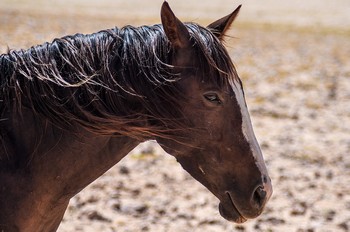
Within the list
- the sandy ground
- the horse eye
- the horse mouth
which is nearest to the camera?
the horse eye

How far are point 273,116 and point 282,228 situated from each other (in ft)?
14.9

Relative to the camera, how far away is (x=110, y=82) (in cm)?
256

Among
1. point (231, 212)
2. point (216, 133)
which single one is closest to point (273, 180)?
point (231, 212)

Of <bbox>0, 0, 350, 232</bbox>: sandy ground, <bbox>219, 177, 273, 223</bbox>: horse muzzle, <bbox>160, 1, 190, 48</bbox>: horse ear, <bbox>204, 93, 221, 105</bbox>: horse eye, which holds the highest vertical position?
<bbox>160, 1, 190, 48</bbox>: horse ear

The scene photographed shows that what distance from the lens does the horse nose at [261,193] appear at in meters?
2.67

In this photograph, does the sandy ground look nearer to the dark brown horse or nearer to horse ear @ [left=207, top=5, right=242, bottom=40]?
horse ear @ [left=207, top=5, right=242, bottom=40]

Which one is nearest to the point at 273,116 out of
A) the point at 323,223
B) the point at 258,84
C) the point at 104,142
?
the point at 258,84

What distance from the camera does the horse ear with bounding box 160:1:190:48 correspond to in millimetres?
2499

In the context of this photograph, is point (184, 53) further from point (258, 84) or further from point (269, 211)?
point (258, 84)

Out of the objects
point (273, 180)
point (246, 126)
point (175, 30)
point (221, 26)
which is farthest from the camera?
point (273, 180)

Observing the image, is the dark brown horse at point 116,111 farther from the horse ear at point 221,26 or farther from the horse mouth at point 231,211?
the horse ear at point 221,26

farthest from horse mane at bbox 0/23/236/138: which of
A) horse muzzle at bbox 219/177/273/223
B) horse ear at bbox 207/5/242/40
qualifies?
horse muzzle at bbox 219/177/273/223

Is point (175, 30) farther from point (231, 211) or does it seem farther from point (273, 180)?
point (273, 180)

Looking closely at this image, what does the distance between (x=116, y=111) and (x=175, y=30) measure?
0.38 metres
